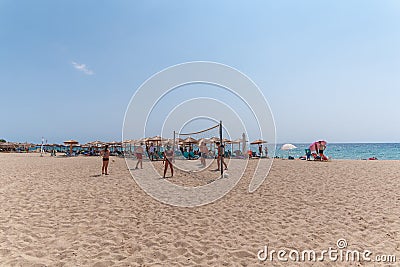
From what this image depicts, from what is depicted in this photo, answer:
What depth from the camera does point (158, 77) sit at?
7750 millimetres

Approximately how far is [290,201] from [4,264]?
5207mm

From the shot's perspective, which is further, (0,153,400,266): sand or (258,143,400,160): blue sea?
(258,143,400,160): blue sea

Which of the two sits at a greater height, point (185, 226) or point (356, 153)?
point (356, 153)

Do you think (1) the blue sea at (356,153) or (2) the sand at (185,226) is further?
(1) the blue sea at (356,153)

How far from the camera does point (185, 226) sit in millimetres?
4242

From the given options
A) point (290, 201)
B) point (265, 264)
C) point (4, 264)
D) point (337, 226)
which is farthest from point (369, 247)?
point (4, 264)

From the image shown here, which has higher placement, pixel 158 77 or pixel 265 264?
pixel 158 77

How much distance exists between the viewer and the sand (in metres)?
3.17

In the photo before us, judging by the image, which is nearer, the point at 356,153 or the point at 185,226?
the point at 185,226

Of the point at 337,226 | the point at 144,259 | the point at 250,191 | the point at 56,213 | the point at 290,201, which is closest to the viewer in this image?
the point at 144,259

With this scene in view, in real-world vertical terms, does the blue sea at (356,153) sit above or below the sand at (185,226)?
above

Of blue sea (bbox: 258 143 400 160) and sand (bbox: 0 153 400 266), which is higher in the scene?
blue sea (bbox: 258 143 400 160)

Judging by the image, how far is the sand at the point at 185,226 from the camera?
3.17 meters

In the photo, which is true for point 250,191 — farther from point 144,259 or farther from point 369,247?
point 144,259
